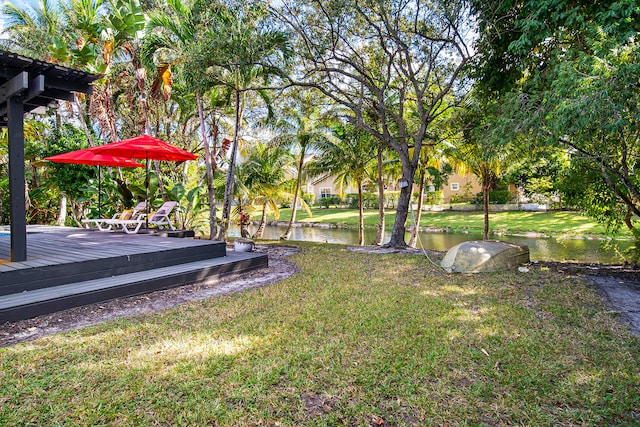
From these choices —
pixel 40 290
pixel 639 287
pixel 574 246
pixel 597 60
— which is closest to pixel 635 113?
pixel 597 60

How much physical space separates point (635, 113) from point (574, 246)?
1513 centimetres

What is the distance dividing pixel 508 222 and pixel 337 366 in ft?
76.7

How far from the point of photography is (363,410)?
2.40 meters

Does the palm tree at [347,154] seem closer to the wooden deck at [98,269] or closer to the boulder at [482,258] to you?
the boulder at [482,258]

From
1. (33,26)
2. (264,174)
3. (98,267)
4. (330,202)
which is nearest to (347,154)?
(264,174)

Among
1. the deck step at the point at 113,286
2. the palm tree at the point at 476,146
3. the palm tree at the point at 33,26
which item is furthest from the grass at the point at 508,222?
the palm tree at the point at 33,26

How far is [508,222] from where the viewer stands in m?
23.0

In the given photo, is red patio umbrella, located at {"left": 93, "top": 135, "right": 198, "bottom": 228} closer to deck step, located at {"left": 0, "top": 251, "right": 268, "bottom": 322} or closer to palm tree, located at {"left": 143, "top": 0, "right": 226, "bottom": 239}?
palm tree, located at {"left": 143, "top": 0, "right": 226, "bottom": 239}

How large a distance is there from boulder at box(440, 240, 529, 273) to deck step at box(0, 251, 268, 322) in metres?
3.82

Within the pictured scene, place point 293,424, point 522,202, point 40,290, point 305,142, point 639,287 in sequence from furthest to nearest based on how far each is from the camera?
1. point 522,202
2. point 305,142
3. point 639,287
4. point 40,290
5. point 293,424

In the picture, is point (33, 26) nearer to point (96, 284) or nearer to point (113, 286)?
point (96, 284)

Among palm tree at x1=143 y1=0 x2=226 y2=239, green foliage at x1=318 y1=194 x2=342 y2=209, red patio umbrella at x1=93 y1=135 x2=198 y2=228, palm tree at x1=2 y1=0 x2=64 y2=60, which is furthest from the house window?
red patio umbrella at x1=93 y1=135 x2=198 y2=228

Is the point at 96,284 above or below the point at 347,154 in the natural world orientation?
below

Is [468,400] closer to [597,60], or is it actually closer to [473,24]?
[597,60]
